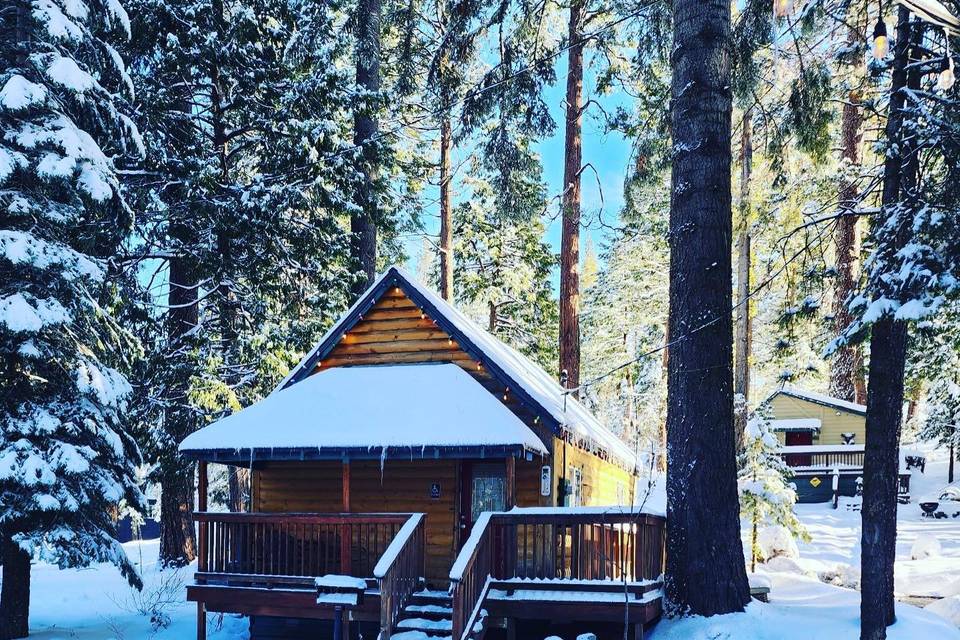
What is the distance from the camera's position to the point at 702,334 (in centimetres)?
1078

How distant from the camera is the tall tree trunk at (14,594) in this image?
12.0m

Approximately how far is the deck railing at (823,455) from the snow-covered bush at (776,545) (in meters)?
9.78

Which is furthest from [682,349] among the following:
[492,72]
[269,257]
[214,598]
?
[269,257]

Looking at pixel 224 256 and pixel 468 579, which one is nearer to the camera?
pixel 468 579

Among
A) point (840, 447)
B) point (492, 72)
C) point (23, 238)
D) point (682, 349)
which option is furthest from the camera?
point (840, 447)

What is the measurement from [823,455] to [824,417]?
3.12 m

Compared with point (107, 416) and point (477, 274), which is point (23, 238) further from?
point (477, 274)

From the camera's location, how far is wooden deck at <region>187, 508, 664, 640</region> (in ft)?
34.1

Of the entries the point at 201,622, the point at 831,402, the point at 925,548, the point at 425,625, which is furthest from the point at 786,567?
the point at 831,402

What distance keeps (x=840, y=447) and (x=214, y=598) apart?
23733mm

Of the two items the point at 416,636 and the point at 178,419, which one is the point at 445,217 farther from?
the point at 416,636

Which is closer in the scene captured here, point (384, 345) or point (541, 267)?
point (384, 345)

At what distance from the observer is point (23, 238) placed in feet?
38.2

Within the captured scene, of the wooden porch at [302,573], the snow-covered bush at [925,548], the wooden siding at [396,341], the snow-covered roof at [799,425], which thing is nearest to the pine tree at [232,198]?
the wooden siding at [396,341]
